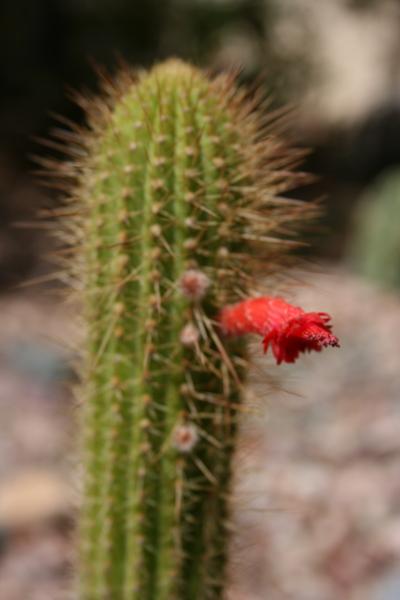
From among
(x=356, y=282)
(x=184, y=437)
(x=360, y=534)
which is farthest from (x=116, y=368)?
(x=356, y=282)

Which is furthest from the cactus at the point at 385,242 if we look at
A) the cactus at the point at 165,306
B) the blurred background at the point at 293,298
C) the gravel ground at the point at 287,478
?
the cactus at the point at 165,306

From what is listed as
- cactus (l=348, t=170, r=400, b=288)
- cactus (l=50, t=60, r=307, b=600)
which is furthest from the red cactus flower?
cactus (l=348, t=170, r=400, b=288)

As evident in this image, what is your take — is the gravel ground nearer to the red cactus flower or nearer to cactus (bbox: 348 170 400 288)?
the red cactus flower

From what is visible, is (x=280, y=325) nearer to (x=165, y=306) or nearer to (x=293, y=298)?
(x=165, y=306)

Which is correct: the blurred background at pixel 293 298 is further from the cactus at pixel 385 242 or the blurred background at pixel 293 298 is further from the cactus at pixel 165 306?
the cactus at pixel 165 306

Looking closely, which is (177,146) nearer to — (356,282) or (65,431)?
(65,431)

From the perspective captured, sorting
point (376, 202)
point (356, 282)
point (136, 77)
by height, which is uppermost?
point (376, 202)

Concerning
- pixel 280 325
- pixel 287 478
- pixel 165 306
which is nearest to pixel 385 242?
pixel 287 478
